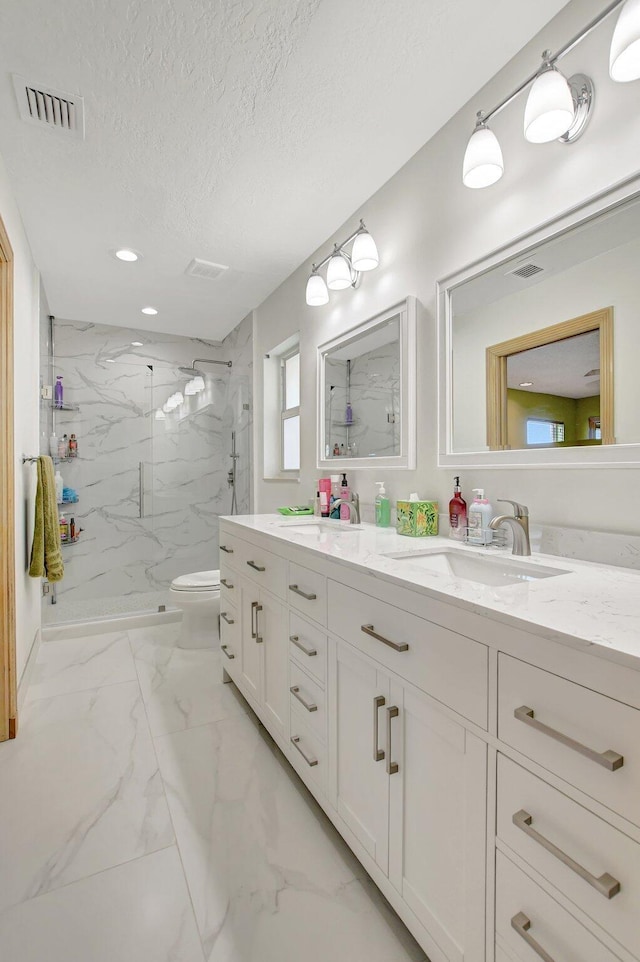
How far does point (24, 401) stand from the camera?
7.41 ft

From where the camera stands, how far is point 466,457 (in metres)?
1.51

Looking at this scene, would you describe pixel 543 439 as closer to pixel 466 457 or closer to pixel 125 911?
pixel 466 457

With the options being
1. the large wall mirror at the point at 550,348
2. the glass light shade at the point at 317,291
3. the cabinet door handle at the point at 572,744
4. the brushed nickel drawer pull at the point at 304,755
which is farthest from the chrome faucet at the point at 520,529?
the glass light shade at the point at 317,291

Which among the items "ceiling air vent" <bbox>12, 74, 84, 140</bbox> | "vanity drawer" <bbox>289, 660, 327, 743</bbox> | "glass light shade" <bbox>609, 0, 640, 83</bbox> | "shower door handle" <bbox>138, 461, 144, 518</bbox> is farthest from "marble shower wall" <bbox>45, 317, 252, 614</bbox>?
"glass light shade" <bbox>609, 0, 640, 83</bbox>

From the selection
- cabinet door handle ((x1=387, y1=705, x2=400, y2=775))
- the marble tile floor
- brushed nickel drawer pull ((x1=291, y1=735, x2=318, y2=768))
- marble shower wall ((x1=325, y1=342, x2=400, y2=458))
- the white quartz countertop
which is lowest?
the marble tile floor

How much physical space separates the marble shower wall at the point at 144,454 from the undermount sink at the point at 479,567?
2.20 meters

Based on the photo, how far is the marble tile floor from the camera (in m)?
1.04

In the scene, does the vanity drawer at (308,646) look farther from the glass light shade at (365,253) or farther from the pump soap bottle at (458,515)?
the glass light shade at (365,253)

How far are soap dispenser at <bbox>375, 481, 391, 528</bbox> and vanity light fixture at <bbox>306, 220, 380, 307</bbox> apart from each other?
0.91m

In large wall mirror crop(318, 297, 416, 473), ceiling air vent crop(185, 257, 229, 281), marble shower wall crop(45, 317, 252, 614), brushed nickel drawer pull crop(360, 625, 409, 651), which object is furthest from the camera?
marble shower wall crop(45, 317, 252, 614)

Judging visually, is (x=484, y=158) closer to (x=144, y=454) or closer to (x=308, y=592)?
(x=308, y=592)

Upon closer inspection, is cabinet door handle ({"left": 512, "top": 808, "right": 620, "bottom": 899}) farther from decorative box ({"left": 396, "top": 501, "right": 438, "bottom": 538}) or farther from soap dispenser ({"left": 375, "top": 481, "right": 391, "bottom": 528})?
soap dispenser ({"left": 375, "top": 481, "right": 391, "bottom": 528})

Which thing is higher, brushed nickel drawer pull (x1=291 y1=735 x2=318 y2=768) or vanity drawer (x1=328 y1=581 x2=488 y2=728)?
vanity drawer (x1=328 y1=581 x2=488 y2=728)

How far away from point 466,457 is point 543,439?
270mm
